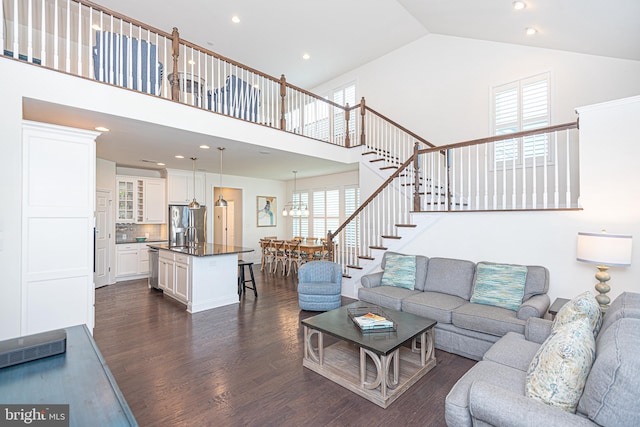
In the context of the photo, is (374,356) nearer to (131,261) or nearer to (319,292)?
(319,292)

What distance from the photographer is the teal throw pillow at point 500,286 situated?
334cm

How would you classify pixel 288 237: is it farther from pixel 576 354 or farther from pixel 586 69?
pixel 576 354

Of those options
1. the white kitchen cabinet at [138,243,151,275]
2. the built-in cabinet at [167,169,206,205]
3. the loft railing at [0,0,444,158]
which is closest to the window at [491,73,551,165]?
the loft railing at [0,0,444,158]

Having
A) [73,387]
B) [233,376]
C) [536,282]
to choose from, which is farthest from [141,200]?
[536,282]

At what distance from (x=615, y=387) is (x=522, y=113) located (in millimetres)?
5158

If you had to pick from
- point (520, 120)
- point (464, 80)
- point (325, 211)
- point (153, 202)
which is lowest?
point (325, 211)

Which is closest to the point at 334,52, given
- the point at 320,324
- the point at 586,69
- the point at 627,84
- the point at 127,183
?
the point at 586,69

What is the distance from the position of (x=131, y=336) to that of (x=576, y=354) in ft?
14.4


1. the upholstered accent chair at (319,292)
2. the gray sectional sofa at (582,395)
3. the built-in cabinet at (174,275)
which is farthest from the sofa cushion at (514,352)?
the built-in cabinet at (174,275)

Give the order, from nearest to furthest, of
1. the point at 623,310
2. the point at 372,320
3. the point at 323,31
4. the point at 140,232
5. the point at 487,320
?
the point at 623,310 < the point at 372,320 < the point at 487,320 < the point at 323,31 < the point at 140,232

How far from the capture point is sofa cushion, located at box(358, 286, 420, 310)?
12.4 feet

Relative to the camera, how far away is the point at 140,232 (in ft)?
25.2

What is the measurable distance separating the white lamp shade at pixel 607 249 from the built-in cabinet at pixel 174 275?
5.12 m

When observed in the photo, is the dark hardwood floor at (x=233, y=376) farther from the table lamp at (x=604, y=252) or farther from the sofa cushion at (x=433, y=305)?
the table lamp at (x=604, y=252)
